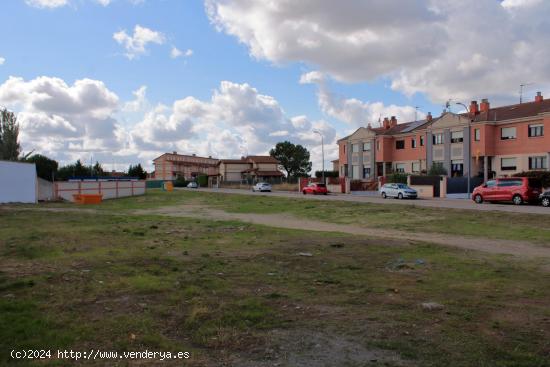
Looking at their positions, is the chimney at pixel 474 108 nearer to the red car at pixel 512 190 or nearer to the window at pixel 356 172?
the window at pixel 356 172

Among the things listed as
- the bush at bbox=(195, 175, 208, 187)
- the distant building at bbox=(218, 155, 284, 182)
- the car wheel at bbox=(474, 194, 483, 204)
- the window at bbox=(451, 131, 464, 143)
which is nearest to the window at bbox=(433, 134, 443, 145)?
the window at bbox=(451, 131, 464, 143)

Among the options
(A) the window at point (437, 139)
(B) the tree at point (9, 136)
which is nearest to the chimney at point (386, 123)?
(A) the window at point (437, 139)

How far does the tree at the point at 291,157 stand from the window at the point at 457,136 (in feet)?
234

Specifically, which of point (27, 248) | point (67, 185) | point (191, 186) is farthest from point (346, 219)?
point (191, 186)

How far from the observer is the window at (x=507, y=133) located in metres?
52.1

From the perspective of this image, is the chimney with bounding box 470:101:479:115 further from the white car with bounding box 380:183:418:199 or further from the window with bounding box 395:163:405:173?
the white car with bounding box 380:183:418:199

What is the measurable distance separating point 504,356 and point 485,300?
2421 mm

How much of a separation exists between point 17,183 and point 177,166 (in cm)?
9263

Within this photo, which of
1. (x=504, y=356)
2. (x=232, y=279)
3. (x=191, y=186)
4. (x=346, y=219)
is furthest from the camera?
(x=191, y=186)

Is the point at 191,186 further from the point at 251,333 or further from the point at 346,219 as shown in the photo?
the point at 251,333

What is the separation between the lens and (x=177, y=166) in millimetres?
132000

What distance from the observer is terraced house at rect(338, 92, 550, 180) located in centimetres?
4994

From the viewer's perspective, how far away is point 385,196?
4588cm

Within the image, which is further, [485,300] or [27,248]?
[27,248]
